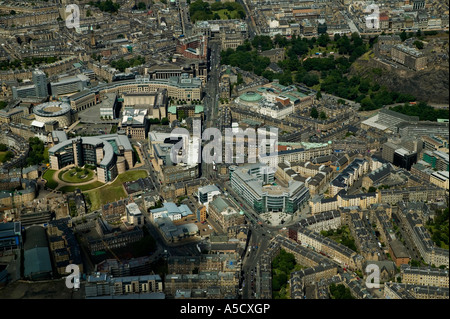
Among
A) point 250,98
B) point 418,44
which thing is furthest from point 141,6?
point 418,44

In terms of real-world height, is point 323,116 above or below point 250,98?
below

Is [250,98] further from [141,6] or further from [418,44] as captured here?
[141,6]

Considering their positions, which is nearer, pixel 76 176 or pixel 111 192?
pixel 111 192

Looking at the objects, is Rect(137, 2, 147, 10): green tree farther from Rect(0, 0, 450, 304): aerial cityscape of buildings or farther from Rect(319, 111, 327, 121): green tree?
Rect(319, 111, 327, 121): green tree

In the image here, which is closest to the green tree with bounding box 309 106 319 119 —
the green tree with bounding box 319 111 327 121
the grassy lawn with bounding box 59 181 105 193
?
the green tree with bounding box 319 111 327 121

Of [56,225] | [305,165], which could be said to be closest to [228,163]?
[305,165]
